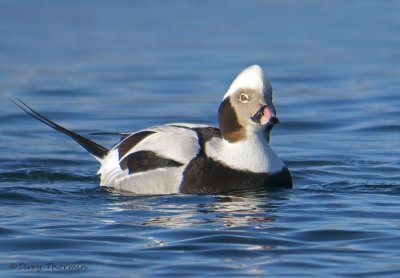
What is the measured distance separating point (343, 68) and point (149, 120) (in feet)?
14.2

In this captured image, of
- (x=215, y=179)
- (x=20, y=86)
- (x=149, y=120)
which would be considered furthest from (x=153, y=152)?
(x=20, y=86)

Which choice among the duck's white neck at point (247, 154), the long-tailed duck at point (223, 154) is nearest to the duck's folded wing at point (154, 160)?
the long-tailed duck at point (223, 154)

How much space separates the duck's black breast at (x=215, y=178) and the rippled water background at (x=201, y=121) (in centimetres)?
13

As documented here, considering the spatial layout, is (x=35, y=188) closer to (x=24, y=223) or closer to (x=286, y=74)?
(x=24, y=223)

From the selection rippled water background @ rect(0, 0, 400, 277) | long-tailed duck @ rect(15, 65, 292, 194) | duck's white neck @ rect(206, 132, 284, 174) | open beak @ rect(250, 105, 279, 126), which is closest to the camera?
rippled water background @ rect(0, 0, 400, 277)

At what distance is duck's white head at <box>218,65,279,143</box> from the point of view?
11.1 m

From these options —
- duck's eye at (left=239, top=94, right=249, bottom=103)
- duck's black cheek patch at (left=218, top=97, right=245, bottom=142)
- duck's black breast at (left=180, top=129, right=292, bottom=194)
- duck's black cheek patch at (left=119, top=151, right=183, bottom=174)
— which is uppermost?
duck's eye at (left=239, top=94, right=249, bottom=103)

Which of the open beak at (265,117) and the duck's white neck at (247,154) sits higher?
the open beak at (265,117)

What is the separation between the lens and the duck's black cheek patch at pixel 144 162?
37.0 feet

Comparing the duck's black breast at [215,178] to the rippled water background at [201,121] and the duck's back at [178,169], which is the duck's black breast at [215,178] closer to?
the duck's back at [178,169]

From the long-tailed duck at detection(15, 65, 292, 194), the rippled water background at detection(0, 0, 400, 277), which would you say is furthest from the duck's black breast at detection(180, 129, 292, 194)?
the rippled water background at detection(0, 0, 400, 277)

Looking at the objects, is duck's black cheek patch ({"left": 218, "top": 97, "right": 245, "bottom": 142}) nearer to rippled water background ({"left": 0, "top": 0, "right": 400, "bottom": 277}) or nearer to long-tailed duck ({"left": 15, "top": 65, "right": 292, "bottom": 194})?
long-tailed duck ({"left": 15, "top": 65, "right": 292, "bottom": 194})

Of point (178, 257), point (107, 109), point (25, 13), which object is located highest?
point (25, 13)

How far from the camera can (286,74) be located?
1931 centimetres
